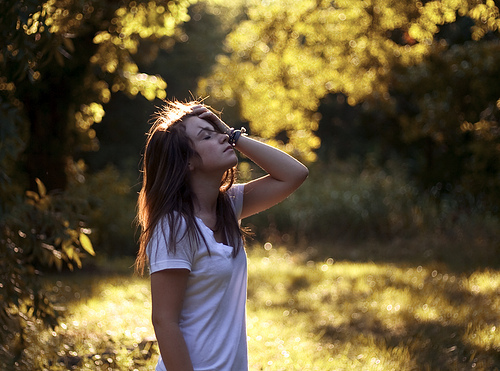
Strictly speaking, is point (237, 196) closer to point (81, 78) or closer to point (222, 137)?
point (222, 137)

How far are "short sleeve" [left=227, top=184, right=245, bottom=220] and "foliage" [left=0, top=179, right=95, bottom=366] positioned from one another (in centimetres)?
175

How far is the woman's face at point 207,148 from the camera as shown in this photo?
243 centimetres

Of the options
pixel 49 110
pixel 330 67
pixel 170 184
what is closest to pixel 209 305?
pixel 170 184

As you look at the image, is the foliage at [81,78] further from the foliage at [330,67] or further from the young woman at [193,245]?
the foliage at [330,67]

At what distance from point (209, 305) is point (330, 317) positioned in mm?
5144

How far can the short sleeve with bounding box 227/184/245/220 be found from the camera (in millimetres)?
2744

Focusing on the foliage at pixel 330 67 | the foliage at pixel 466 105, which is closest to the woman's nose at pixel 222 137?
the foliage at pixel 466 105

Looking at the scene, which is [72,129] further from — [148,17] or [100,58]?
[148,17]

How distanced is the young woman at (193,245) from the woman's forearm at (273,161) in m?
0.07

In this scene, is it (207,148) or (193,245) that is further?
(207,148)

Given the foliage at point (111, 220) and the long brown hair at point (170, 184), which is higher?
the long brown hair at point (170, 184)

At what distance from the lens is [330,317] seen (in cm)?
724

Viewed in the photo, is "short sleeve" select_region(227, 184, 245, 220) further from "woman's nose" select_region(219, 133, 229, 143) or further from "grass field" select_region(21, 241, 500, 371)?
"grass field" select_region(21, 241, 500, 371)

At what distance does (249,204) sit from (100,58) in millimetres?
6075
